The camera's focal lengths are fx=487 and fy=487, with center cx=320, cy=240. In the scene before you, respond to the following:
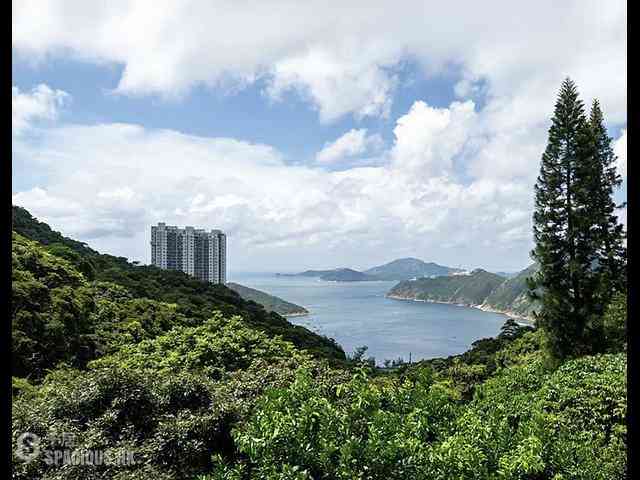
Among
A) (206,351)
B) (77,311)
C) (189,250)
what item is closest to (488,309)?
(189,250)

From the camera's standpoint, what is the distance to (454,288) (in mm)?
59938

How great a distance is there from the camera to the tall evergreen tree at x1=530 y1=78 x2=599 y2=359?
8.74m

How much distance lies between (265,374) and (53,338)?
3.07 metres

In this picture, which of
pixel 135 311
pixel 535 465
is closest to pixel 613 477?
pixel 535 465

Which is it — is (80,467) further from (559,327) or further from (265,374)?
(559,327)

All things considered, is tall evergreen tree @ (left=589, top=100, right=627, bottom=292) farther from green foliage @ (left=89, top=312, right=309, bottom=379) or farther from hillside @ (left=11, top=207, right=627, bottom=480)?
green foliage @ (left=89, top=312, right=309, bottom=379)

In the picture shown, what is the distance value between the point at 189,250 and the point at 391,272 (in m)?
99.2

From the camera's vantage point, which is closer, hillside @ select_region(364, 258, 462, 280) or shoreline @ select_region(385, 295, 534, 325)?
shoreline @ select_region(385, 295, 534, 325)

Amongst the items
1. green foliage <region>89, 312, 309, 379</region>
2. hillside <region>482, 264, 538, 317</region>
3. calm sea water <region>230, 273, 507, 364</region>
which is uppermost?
green foliage <region>89, 312, 309, 379</region>

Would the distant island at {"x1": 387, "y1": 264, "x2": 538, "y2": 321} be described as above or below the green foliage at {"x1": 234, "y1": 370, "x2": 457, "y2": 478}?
below

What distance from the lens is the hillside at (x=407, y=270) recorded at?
367ft

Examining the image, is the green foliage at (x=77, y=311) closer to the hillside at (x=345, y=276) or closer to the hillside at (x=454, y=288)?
the hillside at (x=454, y=288)

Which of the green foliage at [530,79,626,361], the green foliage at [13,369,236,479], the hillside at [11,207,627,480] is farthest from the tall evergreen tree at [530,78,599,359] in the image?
the green foliage at [13,369,236,479]

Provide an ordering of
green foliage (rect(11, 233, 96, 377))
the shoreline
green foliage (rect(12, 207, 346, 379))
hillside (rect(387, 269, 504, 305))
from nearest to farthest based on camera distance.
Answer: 1. green foliage (rect(11, 233, 96, 377))
2. green foliage (rect(12, 207, 346, 379))
3. the shoreline
4. hillside (rect(387, 269, 504, 305))
